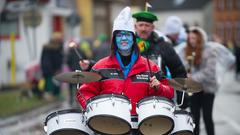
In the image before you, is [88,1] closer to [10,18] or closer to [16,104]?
[10,18]

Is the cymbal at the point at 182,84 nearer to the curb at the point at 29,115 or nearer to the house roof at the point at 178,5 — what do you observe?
the curb at the point at 29,115

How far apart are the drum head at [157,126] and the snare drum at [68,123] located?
433 mm

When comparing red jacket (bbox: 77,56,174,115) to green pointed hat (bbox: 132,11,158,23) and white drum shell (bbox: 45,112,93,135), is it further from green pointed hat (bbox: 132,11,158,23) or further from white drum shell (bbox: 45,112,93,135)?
green pointed hat (bbox: 132,11,158,23)

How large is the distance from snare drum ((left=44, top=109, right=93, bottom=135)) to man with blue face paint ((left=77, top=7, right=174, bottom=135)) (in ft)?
0.62

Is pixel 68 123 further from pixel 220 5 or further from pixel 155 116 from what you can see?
pixel 220 5

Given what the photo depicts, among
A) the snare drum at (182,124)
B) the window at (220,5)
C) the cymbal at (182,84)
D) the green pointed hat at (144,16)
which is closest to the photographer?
the snare drum at (182,124)

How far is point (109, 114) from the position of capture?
14.7ft

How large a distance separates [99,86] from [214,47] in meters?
3.32

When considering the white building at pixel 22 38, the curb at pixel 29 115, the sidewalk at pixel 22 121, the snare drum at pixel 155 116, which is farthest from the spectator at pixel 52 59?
the snare drum at pixel 155 116

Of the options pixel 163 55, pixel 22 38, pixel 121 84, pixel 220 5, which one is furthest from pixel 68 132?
pixel 220 5

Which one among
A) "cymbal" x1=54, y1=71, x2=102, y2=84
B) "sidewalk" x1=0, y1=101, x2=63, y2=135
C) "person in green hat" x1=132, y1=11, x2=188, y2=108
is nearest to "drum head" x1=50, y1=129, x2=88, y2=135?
"cymbal" x1=54, y1=71, x2=102, y2=84

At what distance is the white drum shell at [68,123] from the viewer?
15.6 ft

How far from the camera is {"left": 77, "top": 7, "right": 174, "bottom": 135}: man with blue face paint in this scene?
5.09 metres

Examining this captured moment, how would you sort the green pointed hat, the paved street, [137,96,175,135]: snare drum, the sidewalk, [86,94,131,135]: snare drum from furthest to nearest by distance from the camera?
the sidewalk < the paved street < the green pointed hat < [137,96,175,135]: snare drum < [86,94,131,135]: snare drum
